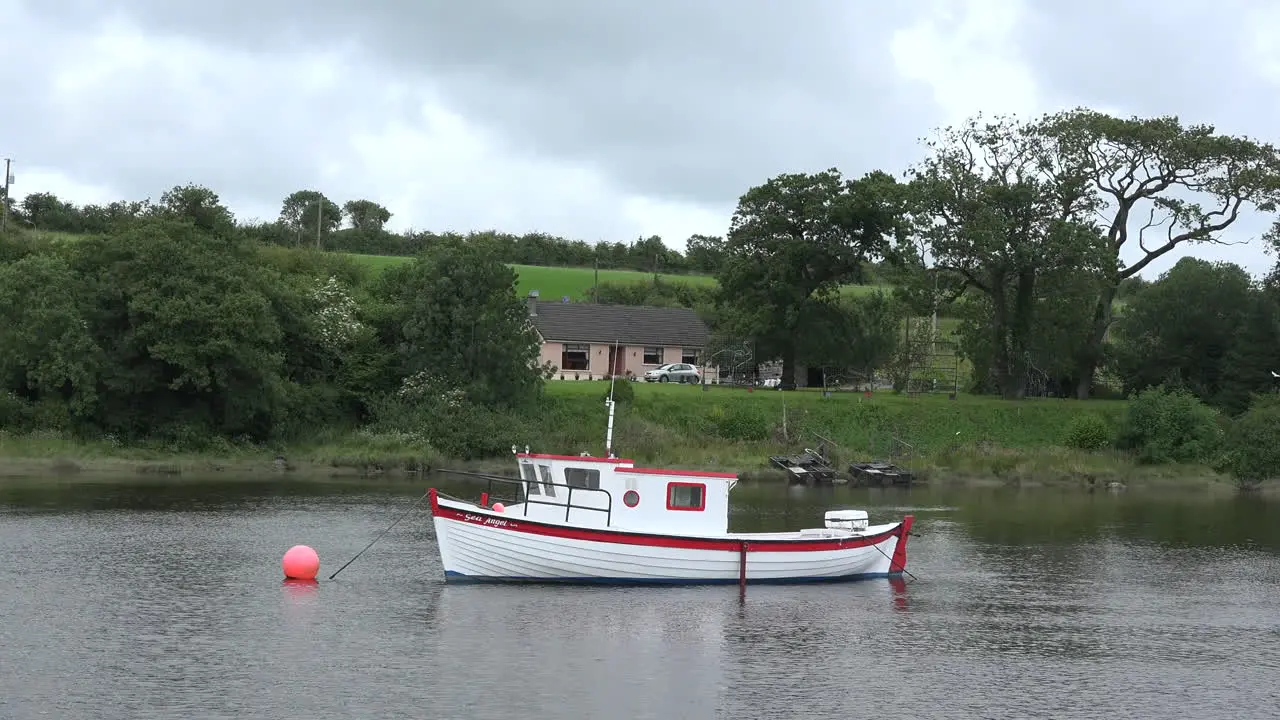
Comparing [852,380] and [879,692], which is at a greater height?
[852,380]

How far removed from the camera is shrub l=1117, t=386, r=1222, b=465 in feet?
236

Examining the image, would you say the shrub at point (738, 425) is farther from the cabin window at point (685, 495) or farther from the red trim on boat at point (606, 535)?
the cabin window at point (685, 495)

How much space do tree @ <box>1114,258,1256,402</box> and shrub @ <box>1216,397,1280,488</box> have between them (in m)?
12.5

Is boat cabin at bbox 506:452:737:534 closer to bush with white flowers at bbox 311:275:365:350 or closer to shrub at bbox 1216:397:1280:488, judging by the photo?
bush with white flowers at bbox 311:275:365:350

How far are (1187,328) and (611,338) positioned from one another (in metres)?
39.2

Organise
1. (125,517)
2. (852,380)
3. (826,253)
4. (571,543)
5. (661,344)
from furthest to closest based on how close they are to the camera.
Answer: (661,344) < (852,380) < (826,253) < (125,517) < (571,543)

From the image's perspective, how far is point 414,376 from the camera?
232 feet

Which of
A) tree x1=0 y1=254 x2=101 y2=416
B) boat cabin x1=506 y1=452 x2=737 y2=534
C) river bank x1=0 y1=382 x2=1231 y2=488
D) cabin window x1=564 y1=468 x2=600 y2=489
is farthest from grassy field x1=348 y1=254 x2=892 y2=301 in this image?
cabin window x1=564 y1=468 x2=600 y2=489

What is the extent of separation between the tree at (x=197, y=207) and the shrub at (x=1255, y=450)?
182 feet

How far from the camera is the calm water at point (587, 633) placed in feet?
80.6

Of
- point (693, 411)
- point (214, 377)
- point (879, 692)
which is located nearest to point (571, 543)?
point (879, 692)

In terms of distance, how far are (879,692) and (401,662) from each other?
9.60m

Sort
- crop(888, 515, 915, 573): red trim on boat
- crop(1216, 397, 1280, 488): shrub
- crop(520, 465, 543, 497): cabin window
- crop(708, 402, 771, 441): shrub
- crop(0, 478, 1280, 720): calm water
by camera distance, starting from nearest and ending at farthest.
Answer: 1. crop(0, 478, 1280, 720): calm water
2. crop(520, 465, 543, 497): cabin window
3. crop(888, 515, 915, 573): red trim on boat
4. crop(1216, 397, 1280, 488): shrub
5. crop(708, 402, 771, 441): shrub

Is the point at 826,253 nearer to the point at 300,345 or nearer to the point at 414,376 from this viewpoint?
the point at 414,376
